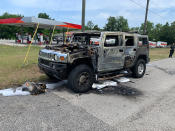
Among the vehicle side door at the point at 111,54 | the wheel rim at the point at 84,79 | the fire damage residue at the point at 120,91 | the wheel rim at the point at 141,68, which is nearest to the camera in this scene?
the wheel rim at the point at 84,79

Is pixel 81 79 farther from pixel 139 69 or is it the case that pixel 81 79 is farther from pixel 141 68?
pixel 141 68

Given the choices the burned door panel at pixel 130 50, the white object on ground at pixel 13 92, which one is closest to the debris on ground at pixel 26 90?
the white object on ground at pixel 13 92

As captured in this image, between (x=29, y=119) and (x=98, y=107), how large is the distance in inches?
63.1

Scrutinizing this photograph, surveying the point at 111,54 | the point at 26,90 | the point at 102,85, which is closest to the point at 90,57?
Answer: the point at 111,54

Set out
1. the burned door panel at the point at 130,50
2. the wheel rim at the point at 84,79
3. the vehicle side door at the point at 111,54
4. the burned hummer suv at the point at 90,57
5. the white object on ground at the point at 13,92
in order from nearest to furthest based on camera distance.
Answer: the white object on ground at the point at 13,92 < the burned hummer suv at the point at 90,57 < the wheel rim at the point at 84,79 < the vehicle side door at the point at 111,54 < the burned door panel at the point at 130,50

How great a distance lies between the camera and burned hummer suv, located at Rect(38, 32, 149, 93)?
441 centimetres

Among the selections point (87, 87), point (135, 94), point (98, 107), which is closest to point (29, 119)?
point (98, 107)

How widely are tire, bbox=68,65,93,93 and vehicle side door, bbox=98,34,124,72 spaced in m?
0.55

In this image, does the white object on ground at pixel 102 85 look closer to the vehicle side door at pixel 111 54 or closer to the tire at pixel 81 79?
the tire at pixel 81 79

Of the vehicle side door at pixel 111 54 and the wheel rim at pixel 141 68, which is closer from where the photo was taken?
the vehicle side door at pixel 111 54

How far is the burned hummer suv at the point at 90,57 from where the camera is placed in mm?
4406

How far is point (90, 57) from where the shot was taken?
4707 mm

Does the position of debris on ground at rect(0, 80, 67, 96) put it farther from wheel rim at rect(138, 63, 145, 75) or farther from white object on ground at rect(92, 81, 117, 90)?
wheel rim at rect(138, 63, 145, 75)

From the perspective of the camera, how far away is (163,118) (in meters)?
3.28
